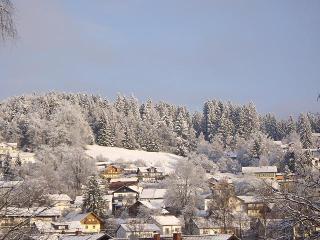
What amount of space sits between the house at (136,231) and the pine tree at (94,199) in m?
10.6

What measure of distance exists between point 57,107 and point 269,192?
132 meters

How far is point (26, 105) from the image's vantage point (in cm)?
13712

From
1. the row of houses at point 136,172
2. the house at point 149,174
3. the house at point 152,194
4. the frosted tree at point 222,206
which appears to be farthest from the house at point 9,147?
the frosted tree at point 222,206

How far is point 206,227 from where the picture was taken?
59.0 m

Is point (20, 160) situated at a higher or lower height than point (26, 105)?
lower

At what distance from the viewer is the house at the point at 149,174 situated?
10512cm

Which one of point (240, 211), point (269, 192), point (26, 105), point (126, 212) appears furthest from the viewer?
point (26, 105)

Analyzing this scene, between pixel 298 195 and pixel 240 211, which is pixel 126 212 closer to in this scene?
pixel 240 211

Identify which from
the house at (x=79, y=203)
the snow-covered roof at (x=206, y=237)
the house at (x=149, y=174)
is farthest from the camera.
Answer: the house at (x=149, y=174)

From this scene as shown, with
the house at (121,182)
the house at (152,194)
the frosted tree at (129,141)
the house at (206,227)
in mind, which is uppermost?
Answer: the frosted tree at (129,141)

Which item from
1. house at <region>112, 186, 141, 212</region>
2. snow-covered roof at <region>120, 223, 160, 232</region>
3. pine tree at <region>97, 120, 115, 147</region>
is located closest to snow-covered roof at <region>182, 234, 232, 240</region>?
snow-covered roof at <region>120, 223, 160, 232</region>

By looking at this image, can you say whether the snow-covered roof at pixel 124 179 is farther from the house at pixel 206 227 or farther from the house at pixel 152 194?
the house at pixel 206 227

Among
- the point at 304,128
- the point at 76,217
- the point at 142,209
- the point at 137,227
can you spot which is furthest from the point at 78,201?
the point at 304,128

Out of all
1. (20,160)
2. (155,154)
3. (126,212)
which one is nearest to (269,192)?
(126,212)
